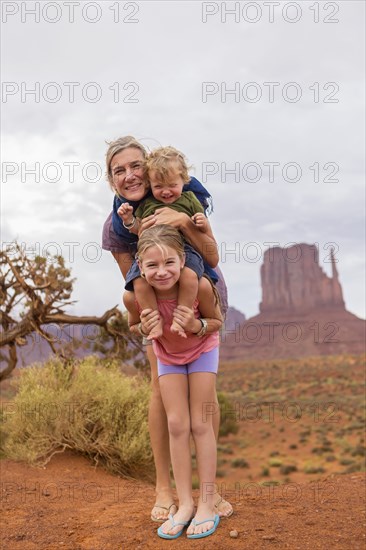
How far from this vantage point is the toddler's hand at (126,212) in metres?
4.10

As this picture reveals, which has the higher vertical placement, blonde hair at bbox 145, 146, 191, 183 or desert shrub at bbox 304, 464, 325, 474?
blonde hair at bbox 145, 146, 191, 183

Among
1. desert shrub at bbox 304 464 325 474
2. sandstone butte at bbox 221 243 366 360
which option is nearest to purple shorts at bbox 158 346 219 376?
desert shrub at bbox 304 464 325 474

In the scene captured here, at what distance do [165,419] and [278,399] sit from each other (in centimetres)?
3322

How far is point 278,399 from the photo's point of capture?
36688 mm

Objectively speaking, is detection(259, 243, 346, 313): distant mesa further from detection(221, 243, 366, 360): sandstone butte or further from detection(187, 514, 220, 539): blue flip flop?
detection(187, 514, 220, 539): blue flip flop

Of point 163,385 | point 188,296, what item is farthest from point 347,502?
point 188,296

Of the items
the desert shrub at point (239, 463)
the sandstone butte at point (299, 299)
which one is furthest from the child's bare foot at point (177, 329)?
the sandstone butte at point (299, 299)

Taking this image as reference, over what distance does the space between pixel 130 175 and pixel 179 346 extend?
1.29 metres

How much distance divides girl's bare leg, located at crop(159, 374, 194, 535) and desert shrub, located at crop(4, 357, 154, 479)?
4.42m

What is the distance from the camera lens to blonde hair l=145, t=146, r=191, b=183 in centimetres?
398

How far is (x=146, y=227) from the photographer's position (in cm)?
413

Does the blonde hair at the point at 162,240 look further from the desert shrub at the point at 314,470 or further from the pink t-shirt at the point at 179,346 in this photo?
the desert shrub at the point at 314,470

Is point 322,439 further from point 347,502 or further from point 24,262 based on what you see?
point 347,502

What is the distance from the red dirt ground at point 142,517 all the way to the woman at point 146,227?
12.1 inches
